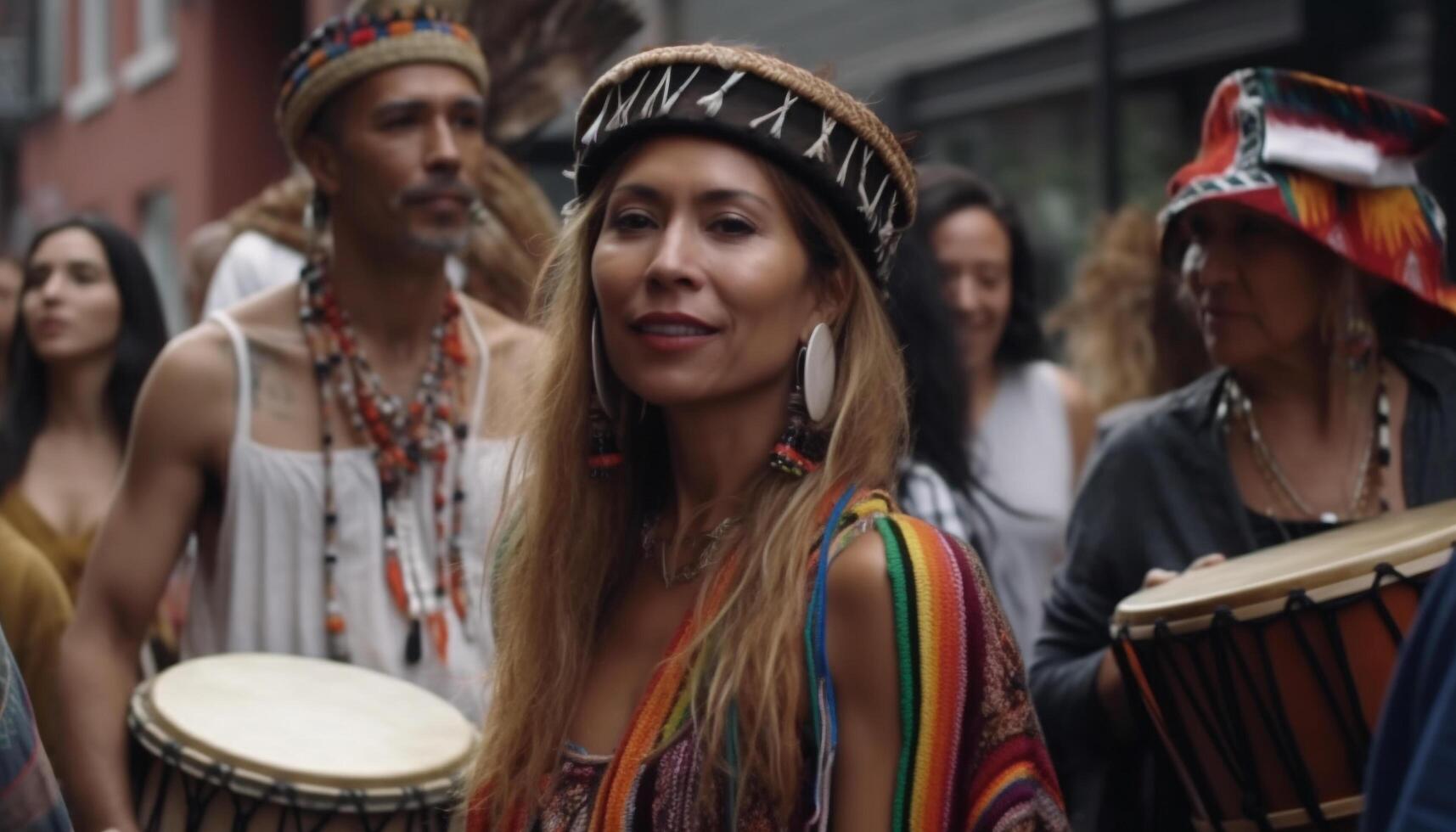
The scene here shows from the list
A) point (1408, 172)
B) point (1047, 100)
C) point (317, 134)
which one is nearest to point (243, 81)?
point (1047, 100)

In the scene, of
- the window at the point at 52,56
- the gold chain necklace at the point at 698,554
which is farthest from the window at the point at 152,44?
the gold chain necklace at the point at 698,554

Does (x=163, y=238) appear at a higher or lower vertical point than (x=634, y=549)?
higher

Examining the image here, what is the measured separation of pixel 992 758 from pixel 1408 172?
1.65 metres

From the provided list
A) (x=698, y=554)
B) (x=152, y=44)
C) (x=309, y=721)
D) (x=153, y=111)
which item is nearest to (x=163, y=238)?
(x=153, y=111)

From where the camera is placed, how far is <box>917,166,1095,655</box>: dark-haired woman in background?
4.93 meters

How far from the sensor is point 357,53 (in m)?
4.08

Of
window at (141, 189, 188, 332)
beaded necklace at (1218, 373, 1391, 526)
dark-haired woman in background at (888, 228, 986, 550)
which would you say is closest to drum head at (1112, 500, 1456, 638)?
beaded necklace at (1218, 373, 1391, 526)

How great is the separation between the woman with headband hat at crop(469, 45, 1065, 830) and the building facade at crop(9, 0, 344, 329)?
11398mm

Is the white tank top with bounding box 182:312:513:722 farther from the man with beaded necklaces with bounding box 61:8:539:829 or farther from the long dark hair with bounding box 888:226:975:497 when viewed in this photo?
the long dark hair with bounding box 888:226:975:497

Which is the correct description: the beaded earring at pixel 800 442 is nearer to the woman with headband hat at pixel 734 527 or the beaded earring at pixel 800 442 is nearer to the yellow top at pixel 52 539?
the woman with headband hat at pixel 734 527

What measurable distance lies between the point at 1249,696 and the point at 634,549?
910 millimetres

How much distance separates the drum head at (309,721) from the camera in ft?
10.1

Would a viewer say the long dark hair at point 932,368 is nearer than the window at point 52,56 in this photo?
Yes

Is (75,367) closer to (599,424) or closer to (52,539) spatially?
(52,539)
